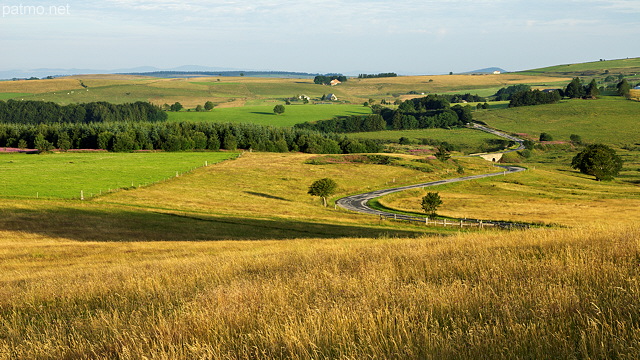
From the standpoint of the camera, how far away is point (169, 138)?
140125 mm

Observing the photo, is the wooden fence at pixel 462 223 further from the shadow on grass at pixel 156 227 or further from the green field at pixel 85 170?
the green field at pixel 85 170

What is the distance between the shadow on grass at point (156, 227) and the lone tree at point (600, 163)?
87437 millimetres

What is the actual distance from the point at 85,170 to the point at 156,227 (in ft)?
184

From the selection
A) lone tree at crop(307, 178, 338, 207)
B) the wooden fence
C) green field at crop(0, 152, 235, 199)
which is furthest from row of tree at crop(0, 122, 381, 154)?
the wooden fence

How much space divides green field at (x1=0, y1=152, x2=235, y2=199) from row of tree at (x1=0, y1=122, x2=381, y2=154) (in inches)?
397

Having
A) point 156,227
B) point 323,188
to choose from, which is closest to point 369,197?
point 323,188

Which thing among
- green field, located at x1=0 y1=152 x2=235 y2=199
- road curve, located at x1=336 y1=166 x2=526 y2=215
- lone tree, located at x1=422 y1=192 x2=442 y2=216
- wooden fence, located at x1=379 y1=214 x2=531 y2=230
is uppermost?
green field, located at x1=0 y1=152 x2=235 y2=199

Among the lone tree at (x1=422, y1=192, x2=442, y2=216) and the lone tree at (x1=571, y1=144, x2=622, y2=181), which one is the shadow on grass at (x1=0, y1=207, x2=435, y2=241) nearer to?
the lone tree at (x1=422, y1=192, x2=442, y2=216)

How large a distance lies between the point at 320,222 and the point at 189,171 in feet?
162

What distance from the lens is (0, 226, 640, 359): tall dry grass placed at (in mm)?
6263

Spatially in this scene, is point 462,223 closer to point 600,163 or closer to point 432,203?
point 432,203

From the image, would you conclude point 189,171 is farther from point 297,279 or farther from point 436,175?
point 297,279

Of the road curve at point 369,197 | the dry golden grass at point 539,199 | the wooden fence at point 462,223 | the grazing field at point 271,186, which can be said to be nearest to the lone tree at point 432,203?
the wooden fence at point 462,223

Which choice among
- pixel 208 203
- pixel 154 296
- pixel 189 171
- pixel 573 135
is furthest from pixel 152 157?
pixel 573 135
